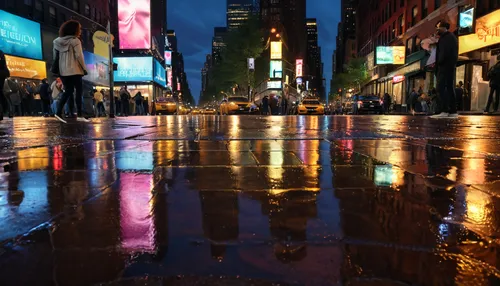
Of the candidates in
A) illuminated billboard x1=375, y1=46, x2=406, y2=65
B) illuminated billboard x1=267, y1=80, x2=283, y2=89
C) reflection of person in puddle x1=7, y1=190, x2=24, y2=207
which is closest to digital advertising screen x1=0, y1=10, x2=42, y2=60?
reflection of person in puddle x1=7, y1=190, x2=24, y2=207

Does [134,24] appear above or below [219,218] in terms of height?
above

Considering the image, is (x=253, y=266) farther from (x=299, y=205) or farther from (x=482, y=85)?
(x=482, y=85)

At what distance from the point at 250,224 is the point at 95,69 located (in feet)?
131

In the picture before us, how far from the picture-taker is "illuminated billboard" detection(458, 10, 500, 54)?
20.3 m

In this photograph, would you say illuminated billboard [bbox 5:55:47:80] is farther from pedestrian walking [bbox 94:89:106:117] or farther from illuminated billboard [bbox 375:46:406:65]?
illuminated billboard [bbox 375:46:406:65]

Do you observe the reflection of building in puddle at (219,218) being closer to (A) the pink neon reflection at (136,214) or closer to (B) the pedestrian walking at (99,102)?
(A) the pink neon reflection at (136,214)

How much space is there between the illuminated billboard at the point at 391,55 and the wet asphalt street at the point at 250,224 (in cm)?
3954

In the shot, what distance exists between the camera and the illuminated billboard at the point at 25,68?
25.4m

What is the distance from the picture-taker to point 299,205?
170cm

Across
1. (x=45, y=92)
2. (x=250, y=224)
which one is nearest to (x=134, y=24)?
(x=45, y=92)

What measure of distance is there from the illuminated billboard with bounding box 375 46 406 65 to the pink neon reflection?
40883mm

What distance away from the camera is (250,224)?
1425 millimetres

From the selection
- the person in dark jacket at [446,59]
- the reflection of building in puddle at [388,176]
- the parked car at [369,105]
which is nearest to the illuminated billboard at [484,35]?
the parked car at [369,105]

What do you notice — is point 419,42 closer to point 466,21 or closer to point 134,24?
point 466,21
